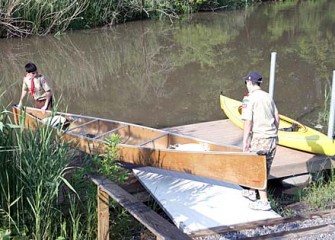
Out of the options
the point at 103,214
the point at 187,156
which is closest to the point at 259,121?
the point at 187,156

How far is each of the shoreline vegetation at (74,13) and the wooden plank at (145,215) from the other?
15028mm

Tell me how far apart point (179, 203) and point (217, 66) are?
31.8 ft

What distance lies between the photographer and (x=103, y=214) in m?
4.06

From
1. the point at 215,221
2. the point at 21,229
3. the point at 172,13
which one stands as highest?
the point at 172,13

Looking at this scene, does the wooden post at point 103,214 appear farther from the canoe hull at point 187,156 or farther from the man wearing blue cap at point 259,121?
the man wearing blue cap at point 259,121

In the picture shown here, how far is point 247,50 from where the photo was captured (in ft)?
55.3

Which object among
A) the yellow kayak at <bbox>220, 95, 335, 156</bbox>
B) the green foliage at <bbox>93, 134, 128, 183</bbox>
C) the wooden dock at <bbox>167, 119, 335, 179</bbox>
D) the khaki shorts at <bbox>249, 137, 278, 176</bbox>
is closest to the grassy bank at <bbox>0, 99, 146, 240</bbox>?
the green foliage at <bbox>93, 134, 128, 183</bbox>

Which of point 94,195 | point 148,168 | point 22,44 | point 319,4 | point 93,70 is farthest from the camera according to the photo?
point 319,4

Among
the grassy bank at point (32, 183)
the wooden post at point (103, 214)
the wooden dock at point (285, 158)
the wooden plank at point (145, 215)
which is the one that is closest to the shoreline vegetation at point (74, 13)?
the wooden dock at point (285, 158)

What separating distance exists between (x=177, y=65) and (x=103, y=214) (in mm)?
11284

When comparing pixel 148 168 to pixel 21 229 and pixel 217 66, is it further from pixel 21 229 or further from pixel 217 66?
pixel 217 66

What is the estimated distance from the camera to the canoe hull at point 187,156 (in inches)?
216

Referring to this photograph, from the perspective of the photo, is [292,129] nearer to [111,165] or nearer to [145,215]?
[111,165]

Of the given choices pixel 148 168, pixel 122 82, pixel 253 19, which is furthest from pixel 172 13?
pixel 148 168
